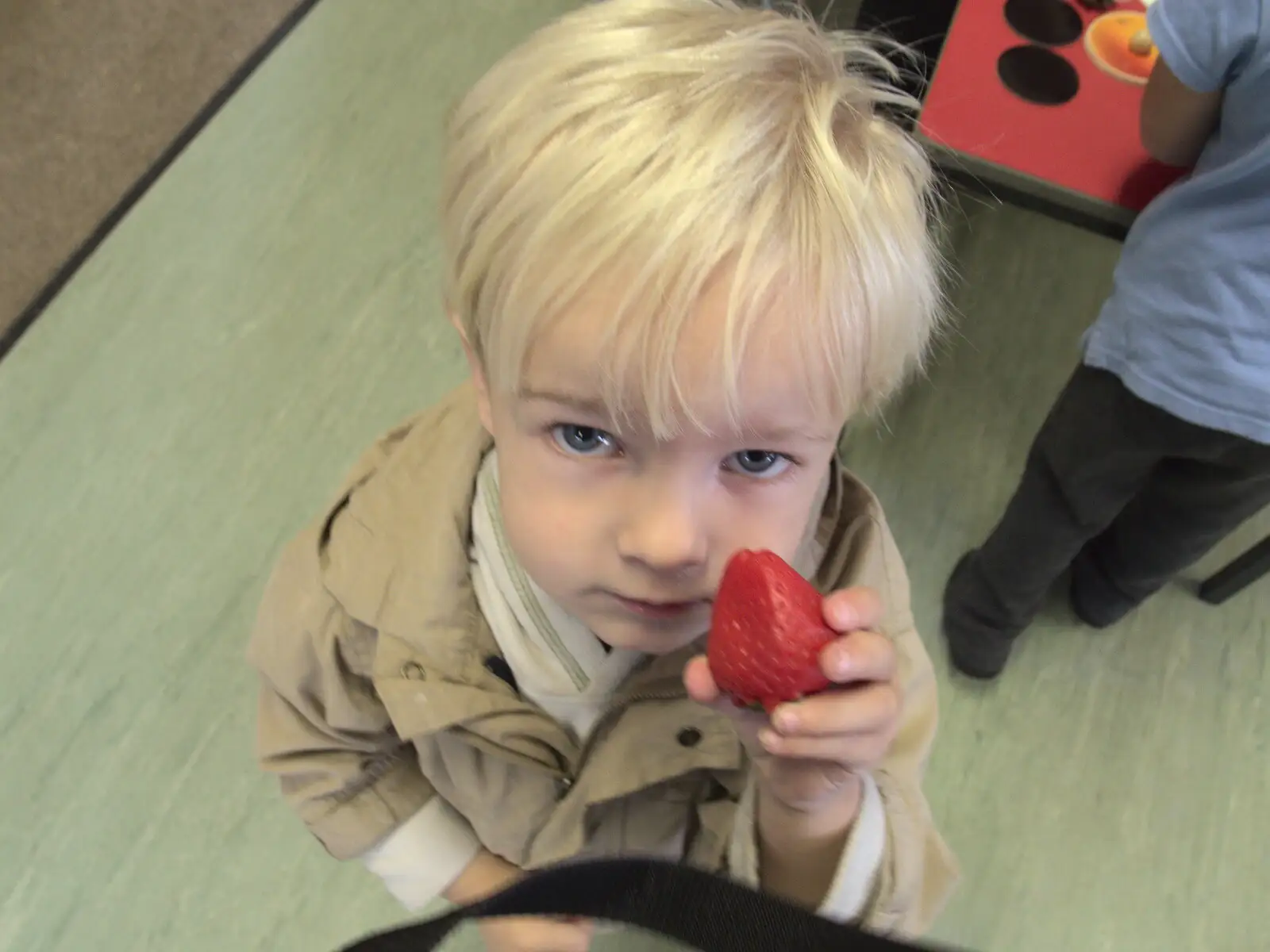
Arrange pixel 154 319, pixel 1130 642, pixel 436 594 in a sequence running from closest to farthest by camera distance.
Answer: pixel 436 594, pixel 1130 642, pixel 154 319

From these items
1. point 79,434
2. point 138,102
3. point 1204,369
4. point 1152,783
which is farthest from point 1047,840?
point 138,102

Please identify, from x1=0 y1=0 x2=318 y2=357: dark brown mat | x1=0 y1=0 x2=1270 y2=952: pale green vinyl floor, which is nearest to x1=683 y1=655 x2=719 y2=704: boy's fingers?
x1=0 y1=0 x2=1270 y2=952: pale green vinyl floor

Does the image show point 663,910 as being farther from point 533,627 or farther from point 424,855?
point 424,855

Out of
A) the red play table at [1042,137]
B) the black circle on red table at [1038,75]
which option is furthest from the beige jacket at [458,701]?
the black circle on red table at [1038,75]

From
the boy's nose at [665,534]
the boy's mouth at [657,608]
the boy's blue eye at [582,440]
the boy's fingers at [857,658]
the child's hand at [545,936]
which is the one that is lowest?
the child's hand at [545,936]

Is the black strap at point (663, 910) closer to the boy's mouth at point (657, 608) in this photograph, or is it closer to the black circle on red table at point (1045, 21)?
the boy's mouth at point (657, 608)

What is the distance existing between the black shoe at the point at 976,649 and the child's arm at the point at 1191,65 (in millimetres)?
579

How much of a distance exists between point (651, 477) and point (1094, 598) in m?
0.99

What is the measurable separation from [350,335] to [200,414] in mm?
233

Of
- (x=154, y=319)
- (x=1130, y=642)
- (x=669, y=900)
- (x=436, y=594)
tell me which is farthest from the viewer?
(x=154, y=319)

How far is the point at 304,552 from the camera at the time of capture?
2.30ft

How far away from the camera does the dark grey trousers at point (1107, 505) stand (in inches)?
38.6

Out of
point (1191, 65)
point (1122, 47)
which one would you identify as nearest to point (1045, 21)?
point (1122, 47)

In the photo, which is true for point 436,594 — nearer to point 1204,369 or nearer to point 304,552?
point 304,552
